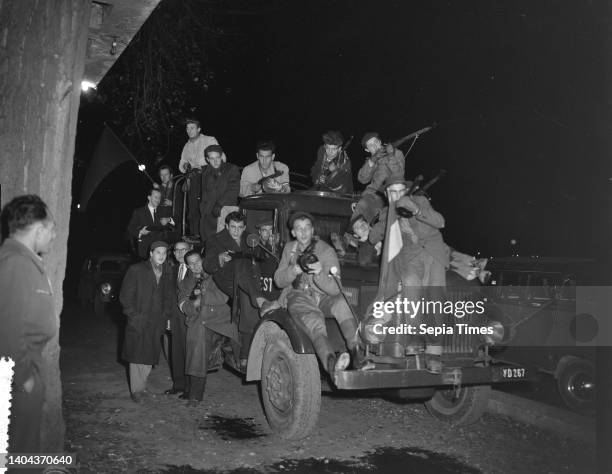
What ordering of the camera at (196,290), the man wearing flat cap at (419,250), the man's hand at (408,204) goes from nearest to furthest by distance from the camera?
the man wearing flat cap at (419,250) < the man's hand at (408,204) < the camera at (196,290)

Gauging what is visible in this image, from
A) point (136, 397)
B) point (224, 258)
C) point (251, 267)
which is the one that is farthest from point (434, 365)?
point (136, 397)

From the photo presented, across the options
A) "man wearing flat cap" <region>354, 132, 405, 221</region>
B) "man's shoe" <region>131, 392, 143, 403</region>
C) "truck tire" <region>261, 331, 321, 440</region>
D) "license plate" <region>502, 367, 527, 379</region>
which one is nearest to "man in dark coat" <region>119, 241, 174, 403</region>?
"man's shoe" <region>131, 392, 143, 403</region>

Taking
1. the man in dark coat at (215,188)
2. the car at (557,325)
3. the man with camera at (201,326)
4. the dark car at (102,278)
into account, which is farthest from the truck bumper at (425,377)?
the dark car at (102,278)

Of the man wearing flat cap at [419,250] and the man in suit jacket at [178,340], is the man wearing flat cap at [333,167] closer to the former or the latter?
the man wearing flat cap at [419,250]

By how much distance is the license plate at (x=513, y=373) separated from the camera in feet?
17.8

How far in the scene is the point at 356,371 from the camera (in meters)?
4.89

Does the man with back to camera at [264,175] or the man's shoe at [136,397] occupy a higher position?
the man with back to camera at [264,175]

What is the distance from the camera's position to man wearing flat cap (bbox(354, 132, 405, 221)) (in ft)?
21.9

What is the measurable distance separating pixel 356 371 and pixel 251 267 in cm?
207

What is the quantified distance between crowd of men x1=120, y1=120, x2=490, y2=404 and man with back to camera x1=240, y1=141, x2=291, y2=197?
0.05 feet

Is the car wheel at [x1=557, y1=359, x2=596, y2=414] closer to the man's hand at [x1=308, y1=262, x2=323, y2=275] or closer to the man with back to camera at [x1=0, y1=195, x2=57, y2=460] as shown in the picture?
the man's hand at [x1=308, y1=262, x2=323, y2=275]

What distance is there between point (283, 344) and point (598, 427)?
3.33 metres

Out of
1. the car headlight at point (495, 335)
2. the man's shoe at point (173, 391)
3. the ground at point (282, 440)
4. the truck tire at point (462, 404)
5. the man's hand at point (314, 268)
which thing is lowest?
the ground at point (282, 440)

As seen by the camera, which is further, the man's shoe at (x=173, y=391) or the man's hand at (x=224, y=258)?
the man's shoe at (x=173, y=391)
